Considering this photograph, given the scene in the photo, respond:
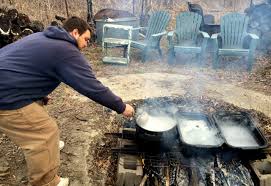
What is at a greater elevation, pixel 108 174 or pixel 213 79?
pixel 213 79

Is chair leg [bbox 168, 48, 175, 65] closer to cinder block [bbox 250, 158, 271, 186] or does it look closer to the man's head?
cinder block [bbox 250, 158, 271, 186]

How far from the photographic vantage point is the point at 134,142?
4.22 metres

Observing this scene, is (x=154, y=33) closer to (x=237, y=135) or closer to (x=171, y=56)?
(x=171, y=56)

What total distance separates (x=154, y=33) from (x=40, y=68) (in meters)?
5.59

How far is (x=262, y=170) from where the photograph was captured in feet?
13.1

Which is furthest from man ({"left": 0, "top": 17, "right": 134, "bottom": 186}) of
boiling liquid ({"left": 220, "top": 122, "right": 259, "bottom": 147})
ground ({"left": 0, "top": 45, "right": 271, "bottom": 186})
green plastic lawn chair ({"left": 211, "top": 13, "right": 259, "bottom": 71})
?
green plastic lawn chair ({"left": 211, "top": 13, "right": 259, "bottom": 71})

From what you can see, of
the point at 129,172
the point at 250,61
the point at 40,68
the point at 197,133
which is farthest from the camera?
the point at 250,61

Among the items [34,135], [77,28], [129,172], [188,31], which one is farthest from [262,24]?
[34,135]

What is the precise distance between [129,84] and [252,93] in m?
2.36

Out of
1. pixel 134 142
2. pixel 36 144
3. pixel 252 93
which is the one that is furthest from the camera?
pixel 252 93

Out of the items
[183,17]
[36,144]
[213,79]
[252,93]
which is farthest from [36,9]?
[36,144]

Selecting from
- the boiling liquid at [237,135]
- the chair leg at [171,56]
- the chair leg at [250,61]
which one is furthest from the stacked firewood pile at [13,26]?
the boiling liquid at [237,135]

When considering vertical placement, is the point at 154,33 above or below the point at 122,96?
above

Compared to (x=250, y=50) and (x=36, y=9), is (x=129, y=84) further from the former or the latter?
(x=36, y=9)
